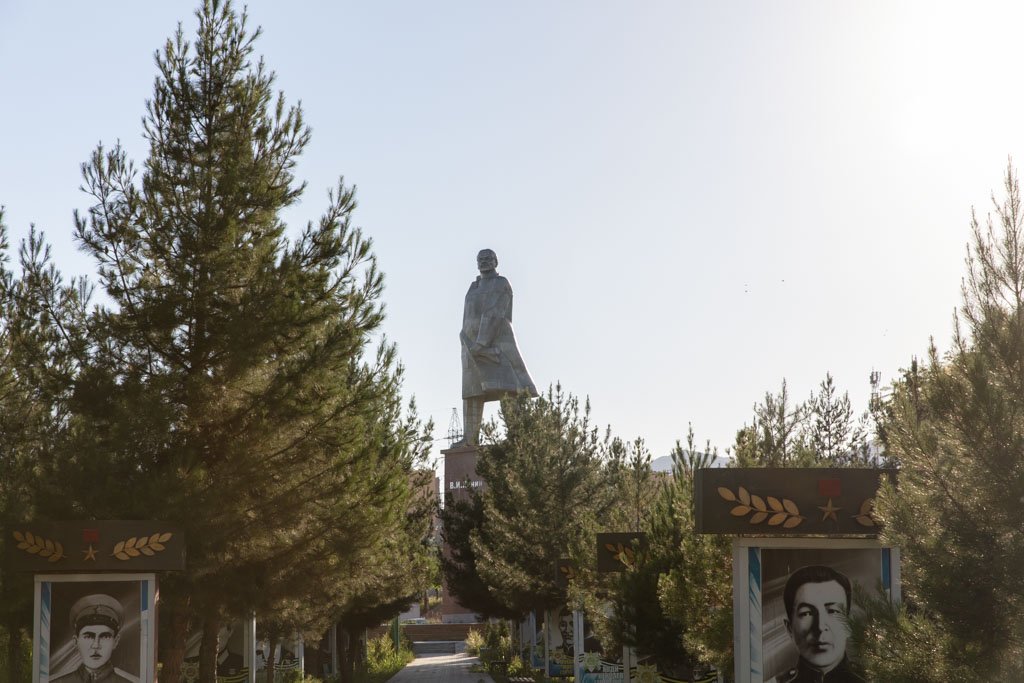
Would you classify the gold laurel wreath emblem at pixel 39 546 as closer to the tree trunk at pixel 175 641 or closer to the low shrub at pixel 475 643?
the tree trunk at pixel 175 641

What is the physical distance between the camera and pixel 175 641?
59.2 feet

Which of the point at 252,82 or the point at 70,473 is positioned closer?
the point at 70,473

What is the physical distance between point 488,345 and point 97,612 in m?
44.0

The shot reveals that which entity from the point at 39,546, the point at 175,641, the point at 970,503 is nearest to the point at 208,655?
the point at 175,641

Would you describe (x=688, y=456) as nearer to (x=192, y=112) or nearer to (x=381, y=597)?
(x=192, y=112)

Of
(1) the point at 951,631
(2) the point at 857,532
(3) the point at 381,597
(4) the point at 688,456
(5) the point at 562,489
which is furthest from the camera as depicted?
(5) the point at 562,489

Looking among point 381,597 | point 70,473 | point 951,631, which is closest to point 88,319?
point 70,473

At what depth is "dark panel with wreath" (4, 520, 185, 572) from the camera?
49.0 feet

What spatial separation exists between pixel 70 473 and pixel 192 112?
550 cm

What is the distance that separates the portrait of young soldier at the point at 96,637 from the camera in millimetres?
15273

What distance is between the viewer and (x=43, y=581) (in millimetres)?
15289

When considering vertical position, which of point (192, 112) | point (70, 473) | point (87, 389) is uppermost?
point (192, 112)

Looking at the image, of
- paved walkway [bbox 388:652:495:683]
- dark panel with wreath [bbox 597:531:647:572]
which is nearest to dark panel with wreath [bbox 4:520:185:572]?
dark panel with wreath [bbox 597:531:647:572]

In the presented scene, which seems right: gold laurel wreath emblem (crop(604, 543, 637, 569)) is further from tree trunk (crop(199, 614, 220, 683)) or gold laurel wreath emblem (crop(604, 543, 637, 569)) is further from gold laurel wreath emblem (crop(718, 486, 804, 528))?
gold laurel wreath emblem (crop(718, 486, 804, 528))
